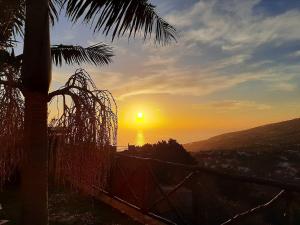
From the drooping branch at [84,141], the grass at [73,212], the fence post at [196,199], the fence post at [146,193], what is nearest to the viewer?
the drooping branch at [84,141]

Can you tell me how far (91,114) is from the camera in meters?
5.04

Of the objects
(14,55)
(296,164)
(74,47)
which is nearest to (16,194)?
(74,47)

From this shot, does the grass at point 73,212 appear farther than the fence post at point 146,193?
Yes

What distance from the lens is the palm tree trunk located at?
5.16 metres

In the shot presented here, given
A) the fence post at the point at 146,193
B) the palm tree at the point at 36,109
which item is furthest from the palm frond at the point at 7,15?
the fence post at the point at 146,193

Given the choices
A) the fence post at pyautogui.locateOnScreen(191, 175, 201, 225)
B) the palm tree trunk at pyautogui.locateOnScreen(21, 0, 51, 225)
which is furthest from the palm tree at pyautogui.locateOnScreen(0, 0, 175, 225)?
the fence post at pyautogui.locateOnScreen(191, 175, 201, 225)

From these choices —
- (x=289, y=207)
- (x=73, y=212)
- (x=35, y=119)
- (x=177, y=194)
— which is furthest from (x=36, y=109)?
(x=177, y=194)

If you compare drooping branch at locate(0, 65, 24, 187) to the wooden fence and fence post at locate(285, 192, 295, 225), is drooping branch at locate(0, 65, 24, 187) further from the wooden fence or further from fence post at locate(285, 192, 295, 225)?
fence post at locate(285, 192, 295, 225)

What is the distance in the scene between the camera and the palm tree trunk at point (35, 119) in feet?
16.9

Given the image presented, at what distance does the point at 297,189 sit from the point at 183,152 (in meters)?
16.0

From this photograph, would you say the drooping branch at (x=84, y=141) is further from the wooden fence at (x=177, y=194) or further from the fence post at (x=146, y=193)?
the fence post at (x=146, y=193)

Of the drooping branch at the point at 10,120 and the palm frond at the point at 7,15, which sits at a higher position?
the palm frond at the point at 7,15

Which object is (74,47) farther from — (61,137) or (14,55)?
(61,137)

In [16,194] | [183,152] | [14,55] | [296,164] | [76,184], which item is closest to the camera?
[76,184]
